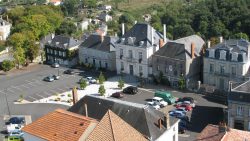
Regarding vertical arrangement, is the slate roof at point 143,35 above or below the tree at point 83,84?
above

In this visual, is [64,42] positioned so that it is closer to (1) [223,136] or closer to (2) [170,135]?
(2) [170,135]

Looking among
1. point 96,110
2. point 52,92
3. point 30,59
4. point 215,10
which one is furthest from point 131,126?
point 215,10

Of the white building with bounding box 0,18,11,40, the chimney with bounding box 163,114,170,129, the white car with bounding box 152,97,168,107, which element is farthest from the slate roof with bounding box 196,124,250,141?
→ the white building with bounding box 0,18,11,40

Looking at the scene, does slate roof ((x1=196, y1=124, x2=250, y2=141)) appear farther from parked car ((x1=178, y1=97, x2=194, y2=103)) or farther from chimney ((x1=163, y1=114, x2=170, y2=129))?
parked car ((x1=178, y1=97, x2=194, y2=103))

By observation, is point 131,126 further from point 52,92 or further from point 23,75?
point 23,75

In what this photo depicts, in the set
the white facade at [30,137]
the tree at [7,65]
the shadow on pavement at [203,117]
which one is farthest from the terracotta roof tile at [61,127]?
the tree at [7,65]

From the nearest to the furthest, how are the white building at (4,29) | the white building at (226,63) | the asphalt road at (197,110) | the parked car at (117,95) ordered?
the asphalt road at (197,110) → the white building at (226,63) → the parked car at (117,95) → the white building at (4,29)

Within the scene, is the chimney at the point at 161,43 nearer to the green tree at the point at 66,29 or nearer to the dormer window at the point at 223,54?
the dormer window at the point at 223,54
